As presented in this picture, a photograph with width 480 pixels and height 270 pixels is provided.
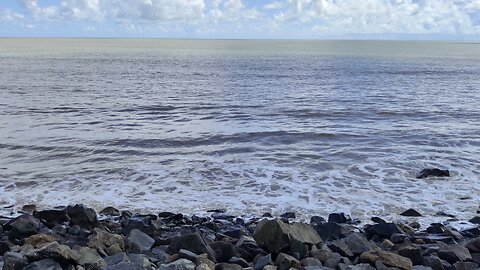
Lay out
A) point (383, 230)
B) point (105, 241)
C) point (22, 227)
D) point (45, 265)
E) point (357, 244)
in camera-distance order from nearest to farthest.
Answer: point (45, 265)
point (105, 241)
point (357, 244)
point (22, 227)
point (383, 230)

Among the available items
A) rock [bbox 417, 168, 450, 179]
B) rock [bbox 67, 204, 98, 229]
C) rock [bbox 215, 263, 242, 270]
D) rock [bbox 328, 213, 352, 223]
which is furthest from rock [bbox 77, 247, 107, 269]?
rock [bbox 417, 168, 450, 179]

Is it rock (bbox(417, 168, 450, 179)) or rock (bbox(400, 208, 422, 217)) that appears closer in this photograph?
rock (bbox(400, 208, 422, 217))

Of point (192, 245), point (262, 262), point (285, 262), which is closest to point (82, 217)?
point (192, 245)

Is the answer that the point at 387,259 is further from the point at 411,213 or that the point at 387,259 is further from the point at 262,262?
the point at 411,213

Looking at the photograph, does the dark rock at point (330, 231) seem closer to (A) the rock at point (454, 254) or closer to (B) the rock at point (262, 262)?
(A) the rock at point (454, 254)

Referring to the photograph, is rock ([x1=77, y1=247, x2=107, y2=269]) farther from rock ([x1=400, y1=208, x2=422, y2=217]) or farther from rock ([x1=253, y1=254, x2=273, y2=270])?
rock ([x1=400, y1=208, x2=422, y2=217])

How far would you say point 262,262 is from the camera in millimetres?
7473

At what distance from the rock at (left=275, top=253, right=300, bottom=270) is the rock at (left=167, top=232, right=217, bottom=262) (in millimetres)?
1077

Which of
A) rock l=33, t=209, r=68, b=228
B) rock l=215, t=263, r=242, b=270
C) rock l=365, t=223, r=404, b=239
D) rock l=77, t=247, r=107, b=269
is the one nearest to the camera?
rock l=77, t=247, r=107, b=269

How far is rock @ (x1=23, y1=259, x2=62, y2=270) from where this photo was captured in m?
6.54

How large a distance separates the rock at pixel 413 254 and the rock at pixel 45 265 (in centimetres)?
544

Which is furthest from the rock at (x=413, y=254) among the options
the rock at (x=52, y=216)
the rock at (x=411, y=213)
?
the rock at (x=52, y=216)

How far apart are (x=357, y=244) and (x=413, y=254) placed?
0.93 meters

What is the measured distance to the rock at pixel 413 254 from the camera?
7918 millimetres
